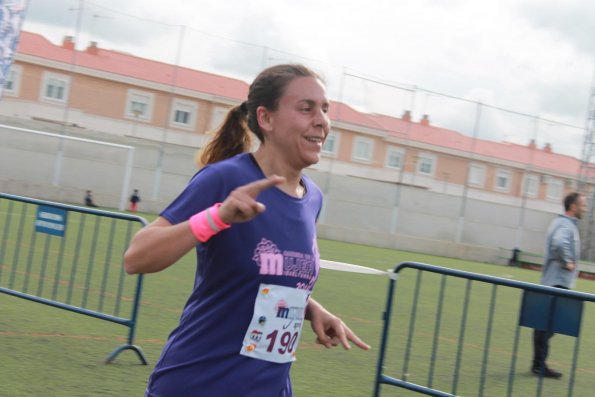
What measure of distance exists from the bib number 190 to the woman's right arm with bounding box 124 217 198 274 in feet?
1.56

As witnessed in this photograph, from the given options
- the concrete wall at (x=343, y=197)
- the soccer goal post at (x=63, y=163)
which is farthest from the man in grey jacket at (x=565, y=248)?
the concrete wall at (x=343, y=197)

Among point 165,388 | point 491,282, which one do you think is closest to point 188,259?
point 491,282

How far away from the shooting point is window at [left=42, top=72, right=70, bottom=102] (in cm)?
3120

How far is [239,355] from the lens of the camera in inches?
111

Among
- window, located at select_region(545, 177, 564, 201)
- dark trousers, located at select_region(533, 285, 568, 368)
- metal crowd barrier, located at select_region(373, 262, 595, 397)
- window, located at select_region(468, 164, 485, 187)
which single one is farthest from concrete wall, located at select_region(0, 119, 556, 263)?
dark trousers, located at select_region(533, 285, 568, 368)

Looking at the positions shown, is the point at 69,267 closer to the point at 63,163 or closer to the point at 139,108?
the point at 63,163

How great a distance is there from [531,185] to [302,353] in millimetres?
29628

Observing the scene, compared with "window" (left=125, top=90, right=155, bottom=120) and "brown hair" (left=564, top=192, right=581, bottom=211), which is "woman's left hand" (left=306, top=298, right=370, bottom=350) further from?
"window" (left=125, top=90, right=155, bottom=120)

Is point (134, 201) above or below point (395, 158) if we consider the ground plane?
below

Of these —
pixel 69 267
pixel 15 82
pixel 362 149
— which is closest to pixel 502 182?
pixel 362 149

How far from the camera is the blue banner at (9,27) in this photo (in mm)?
7445

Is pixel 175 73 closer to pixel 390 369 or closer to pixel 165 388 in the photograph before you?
pixel 390 369

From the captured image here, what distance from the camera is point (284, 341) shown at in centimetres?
293

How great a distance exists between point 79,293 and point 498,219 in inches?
1114
